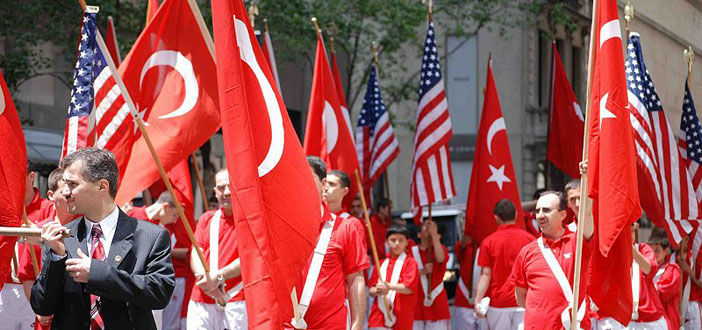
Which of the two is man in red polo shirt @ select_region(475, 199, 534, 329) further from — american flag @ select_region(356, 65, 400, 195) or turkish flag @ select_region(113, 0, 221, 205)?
american flag @ select_region(356, 65, 400, 195)

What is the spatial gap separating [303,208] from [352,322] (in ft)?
5.53

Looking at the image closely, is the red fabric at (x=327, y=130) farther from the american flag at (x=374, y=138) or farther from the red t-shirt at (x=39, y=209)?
the red t-shirt at (x=39, y=209)

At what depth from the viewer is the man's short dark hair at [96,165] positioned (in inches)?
200

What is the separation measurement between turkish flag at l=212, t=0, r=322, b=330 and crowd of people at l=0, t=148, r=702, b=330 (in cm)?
20

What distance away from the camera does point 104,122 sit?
928cm

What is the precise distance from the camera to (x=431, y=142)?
46.0 feet

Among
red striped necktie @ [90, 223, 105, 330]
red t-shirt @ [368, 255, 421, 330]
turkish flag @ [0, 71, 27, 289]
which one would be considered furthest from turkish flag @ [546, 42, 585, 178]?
red striped necktie @ [90, 223, 105, 330]

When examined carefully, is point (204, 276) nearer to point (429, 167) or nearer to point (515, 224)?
point (515, 224)

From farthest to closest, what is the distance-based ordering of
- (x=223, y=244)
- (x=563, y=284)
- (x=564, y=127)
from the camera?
(x=564, y=127) < (x=223, y=244) < (x=563, y=284)

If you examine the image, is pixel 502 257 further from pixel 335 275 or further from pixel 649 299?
pixel 335 275

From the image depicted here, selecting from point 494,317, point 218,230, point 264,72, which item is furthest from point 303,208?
point 494,317

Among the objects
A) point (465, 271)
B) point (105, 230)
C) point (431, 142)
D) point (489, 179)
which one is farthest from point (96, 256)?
point (489, 179)

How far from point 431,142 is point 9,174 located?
7.17 metres

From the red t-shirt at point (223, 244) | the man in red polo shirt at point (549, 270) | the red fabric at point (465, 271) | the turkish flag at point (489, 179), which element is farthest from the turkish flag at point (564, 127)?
the red t-shirt at point (223, 244)
